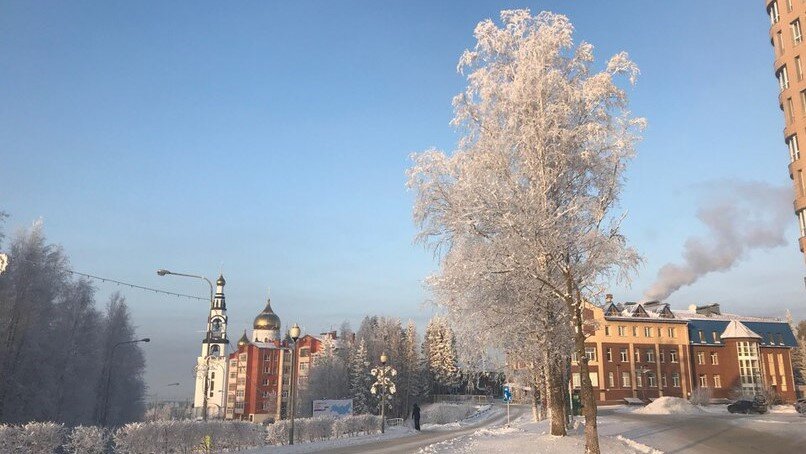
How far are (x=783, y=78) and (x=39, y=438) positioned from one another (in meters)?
46.2

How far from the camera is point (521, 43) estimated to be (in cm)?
1803

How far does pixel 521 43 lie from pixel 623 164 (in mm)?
4941

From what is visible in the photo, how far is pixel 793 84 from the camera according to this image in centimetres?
3766

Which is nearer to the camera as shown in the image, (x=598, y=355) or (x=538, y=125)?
(x=538, y=125)

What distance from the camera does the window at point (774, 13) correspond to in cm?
3997

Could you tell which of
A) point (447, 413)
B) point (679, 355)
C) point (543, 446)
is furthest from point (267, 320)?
point (543, 446)

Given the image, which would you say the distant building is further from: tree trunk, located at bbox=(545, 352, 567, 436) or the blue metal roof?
tree trunk, located at bbox=(545, 352, 567, 436)

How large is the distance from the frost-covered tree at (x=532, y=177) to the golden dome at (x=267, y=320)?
113 meters

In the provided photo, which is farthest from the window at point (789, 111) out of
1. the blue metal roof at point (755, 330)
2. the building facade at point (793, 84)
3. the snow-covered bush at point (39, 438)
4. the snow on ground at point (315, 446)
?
the blue metal roof at point (755, 330)

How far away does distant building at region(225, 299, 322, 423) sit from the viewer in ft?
364

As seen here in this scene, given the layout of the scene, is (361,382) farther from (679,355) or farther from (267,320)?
(267,320)

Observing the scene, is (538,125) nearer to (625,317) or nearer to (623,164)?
(623,164)

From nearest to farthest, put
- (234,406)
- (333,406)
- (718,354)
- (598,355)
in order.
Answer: (333,406)
(598,355)
(718,354)
(234,406)

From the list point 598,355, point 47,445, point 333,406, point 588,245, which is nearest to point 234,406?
point 598,355
